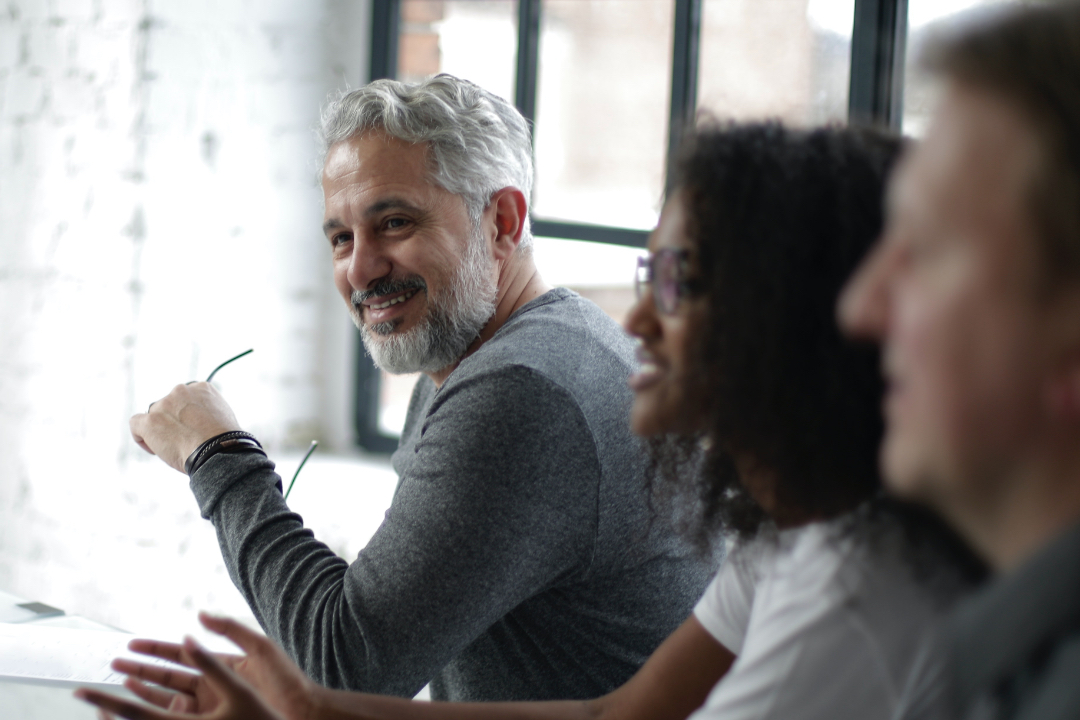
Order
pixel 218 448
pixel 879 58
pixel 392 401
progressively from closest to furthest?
pixel 218 448 < pixel 879 58 < pixel 392 401

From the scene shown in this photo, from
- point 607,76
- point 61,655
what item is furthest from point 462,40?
point 61,655

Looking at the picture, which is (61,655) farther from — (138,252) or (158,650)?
(138,252)

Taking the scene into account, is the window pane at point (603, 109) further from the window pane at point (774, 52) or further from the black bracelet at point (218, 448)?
the black bracelet at point (218, 448)

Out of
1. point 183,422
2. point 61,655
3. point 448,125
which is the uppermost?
point 448,125

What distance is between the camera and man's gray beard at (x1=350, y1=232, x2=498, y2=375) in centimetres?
137

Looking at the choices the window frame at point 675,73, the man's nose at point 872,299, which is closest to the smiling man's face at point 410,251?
the window frame at point 675,73

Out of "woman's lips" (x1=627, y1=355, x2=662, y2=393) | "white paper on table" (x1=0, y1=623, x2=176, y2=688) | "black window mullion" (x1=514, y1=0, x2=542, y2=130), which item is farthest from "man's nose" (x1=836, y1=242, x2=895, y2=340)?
"black window mullion" (x1=514, y1=0, x2=542, y2=130)

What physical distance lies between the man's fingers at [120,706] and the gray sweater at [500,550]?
0.20 meters

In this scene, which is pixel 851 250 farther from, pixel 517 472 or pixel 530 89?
pixel 530 89

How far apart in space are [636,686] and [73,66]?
2.34 metres

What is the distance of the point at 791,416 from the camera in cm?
71

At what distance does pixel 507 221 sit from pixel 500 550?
1.88 ft

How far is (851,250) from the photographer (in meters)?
0.71

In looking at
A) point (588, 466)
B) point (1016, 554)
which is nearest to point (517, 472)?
point (588, 466)
